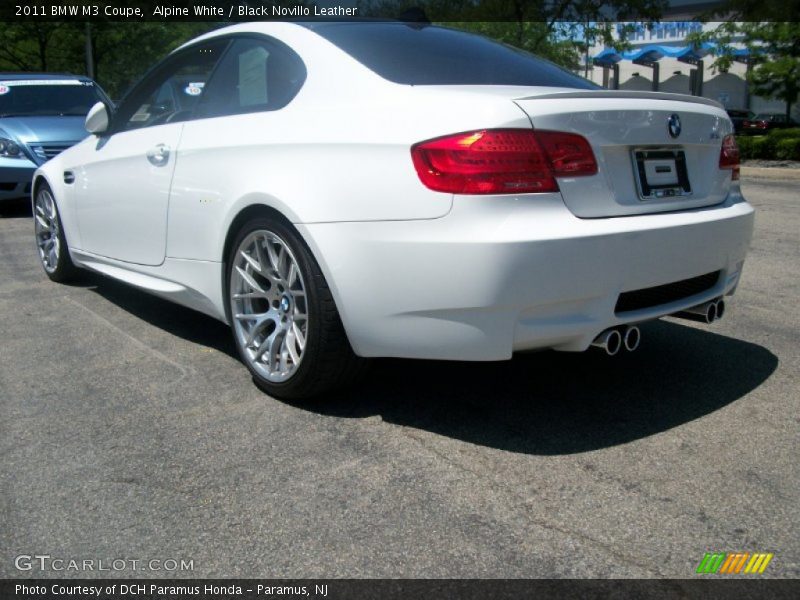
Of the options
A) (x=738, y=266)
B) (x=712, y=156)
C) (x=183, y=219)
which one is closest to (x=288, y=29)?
(x=183, y=219)

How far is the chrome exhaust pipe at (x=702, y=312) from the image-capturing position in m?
3.51

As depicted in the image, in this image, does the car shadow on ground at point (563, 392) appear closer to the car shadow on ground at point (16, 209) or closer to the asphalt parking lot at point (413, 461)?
the asphalt parking lot at point (413, 461)

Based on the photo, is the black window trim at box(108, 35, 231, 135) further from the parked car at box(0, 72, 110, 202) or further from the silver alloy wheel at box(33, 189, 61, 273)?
the parked car at box(0, 72, 110, 202)

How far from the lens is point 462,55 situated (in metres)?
3.72

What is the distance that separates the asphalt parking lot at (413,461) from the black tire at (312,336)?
116 mm

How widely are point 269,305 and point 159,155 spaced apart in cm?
111

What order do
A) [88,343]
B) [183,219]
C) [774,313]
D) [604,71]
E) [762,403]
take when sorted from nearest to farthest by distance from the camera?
[762,403] → [183,219] → [88,343] → [774,313] → [604,71]

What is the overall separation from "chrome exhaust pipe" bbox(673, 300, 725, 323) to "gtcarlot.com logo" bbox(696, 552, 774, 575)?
4.30 feet

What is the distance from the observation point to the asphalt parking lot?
2.41 m

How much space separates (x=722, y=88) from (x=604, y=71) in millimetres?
8232

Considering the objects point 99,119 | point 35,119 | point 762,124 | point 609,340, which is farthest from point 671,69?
point 609,340

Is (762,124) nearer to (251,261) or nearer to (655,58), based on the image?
(655,58)

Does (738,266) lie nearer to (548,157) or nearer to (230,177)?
(548,157)

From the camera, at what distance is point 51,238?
6.03 meters
